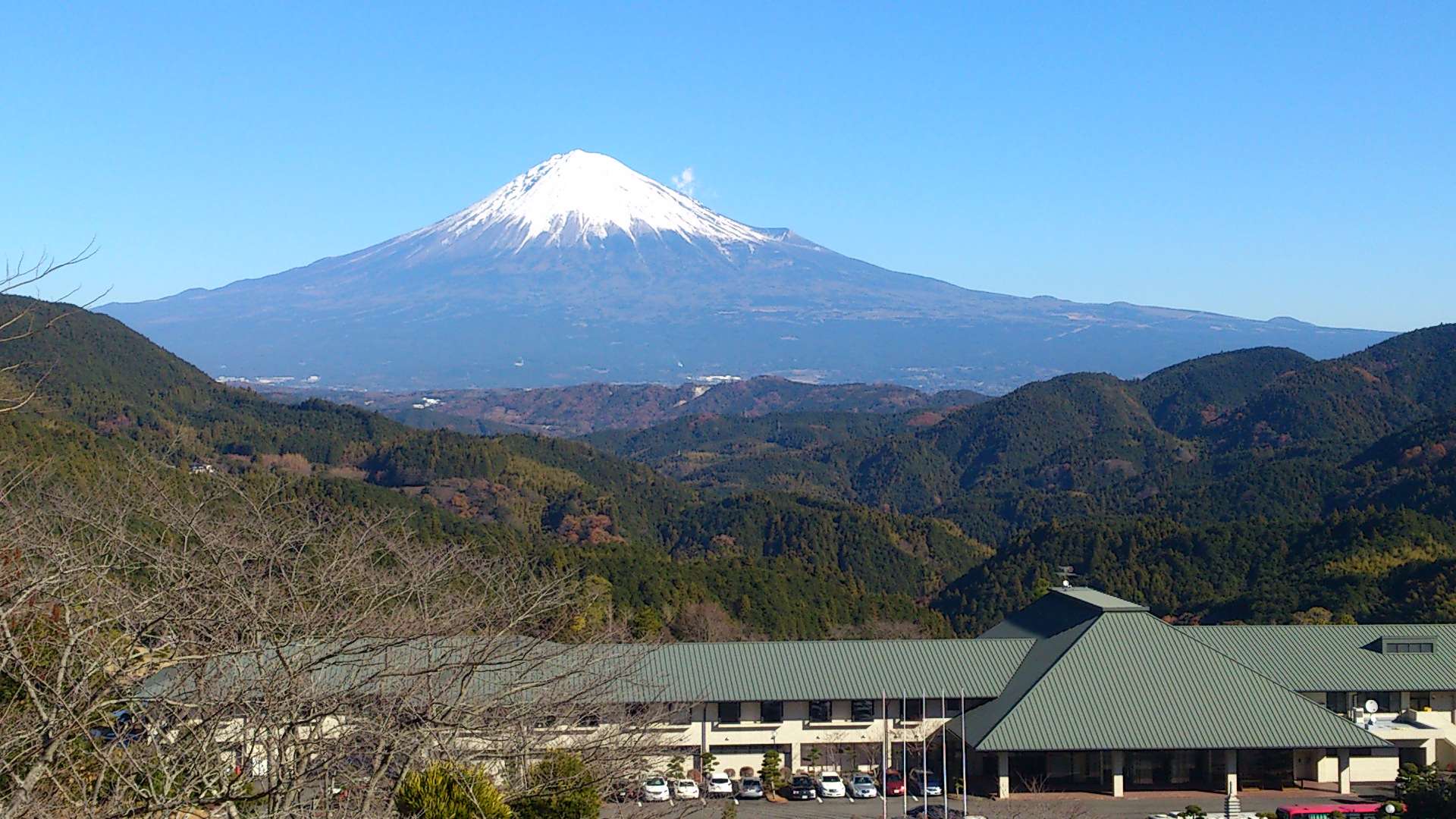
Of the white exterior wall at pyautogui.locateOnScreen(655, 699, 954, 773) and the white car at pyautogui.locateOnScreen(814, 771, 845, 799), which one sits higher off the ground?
the white exterior wall at pyautogui.locateOnScreen(655, 699, 954, 773)

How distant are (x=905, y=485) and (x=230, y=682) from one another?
127 meters

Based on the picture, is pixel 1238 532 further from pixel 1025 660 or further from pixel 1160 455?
pixel 1160 455

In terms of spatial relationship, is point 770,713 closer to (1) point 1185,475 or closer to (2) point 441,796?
(2) point 441,796

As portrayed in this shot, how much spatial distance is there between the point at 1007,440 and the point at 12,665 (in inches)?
5378

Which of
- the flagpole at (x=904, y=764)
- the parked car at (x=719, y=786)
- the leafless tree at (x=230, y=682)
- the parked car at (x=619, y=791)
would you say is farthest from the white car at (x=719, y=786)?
the leafless tree at (x=230, y=682)

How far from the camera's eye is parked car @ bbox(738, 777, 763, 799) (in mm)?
27500

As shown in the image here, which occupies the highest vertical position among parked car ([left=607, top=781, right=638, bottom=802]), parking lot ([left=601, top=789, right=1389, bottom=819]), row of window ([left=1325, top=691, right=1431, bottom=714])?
parked car ([left=607, top=781, right=638, bottom=802])

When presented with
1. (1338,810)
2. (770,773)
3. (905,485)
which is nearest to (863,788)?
(770,773)

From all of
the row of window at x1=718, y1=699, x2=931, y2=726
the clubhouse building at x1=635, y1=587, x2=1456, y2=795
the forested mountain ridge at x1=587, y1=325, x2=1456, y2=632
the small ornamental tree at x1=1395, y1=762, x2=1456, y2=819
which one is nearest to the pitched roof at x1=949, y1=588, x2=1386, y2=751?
the clubhouse building at x1=635, y1=587, x2=1456, y2=795

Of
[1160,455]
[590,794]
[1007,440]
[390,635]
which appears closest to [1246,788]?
[590,794]

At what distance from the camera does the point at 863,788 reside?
89.8ft

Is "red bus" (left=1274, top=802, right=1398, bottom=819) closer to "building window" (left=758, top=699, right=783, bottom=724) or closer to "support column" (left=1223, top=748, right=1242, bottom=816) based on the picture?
"support column" (left=1223, top=748, right=1242, bottom=816)

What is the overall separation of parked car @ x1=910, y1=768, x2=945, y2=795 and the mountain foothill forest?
688 centimetres

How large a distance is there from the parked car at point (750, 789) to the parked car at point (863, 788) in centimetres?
170
